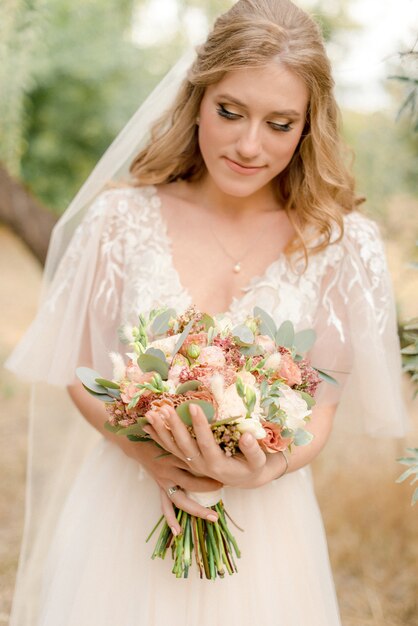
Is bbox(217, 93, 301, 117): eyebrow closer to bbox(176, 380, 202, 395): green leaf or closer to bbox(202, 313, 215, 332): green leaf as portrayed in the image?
bbox(202, 313, 215, 332): green leaf

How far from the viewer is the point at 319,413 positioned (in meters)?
2.50

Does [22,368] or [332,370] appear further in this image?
[22,368]

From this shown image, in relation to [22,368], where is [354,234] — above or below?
above

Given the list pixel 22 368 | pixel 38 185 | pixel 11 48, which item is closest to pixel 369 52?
pixel 11 48

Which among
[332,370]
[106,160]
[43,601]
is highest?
[106,160]

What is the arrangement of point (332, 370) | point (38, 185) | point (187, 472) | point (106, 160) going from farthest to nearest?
point (38, 185) < point (106, 160) < point (332, 370) < point (187, 472)

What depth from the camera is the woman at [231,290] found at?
232cm

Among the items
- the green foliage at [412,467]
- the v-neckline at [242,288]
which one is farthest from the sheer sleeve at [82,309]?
the green foliage at [412,467]

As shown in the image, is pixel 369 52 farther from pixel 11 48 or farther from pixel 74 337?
pixel 74 337

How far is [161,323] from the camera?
201 cm

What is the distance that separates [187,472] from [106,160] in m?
1.29

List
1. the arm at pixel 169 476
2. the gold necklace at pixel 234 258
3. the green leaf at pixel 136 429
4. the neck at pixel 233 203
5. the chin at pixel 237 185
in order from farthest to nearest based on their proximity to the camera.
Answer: the neck at pixel 233 203
the gold necklace at pixel 234 258
the chin at pixel 237 185
the arm at pixel 169 476
the green leaf at pixel 136 429

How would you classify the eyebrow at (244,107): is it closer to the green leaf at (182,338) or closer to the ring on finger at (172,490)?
the green leaf at (182,338)

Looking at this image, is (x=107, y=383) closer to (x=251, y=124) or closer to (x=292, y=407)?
(x=292, y=407)
